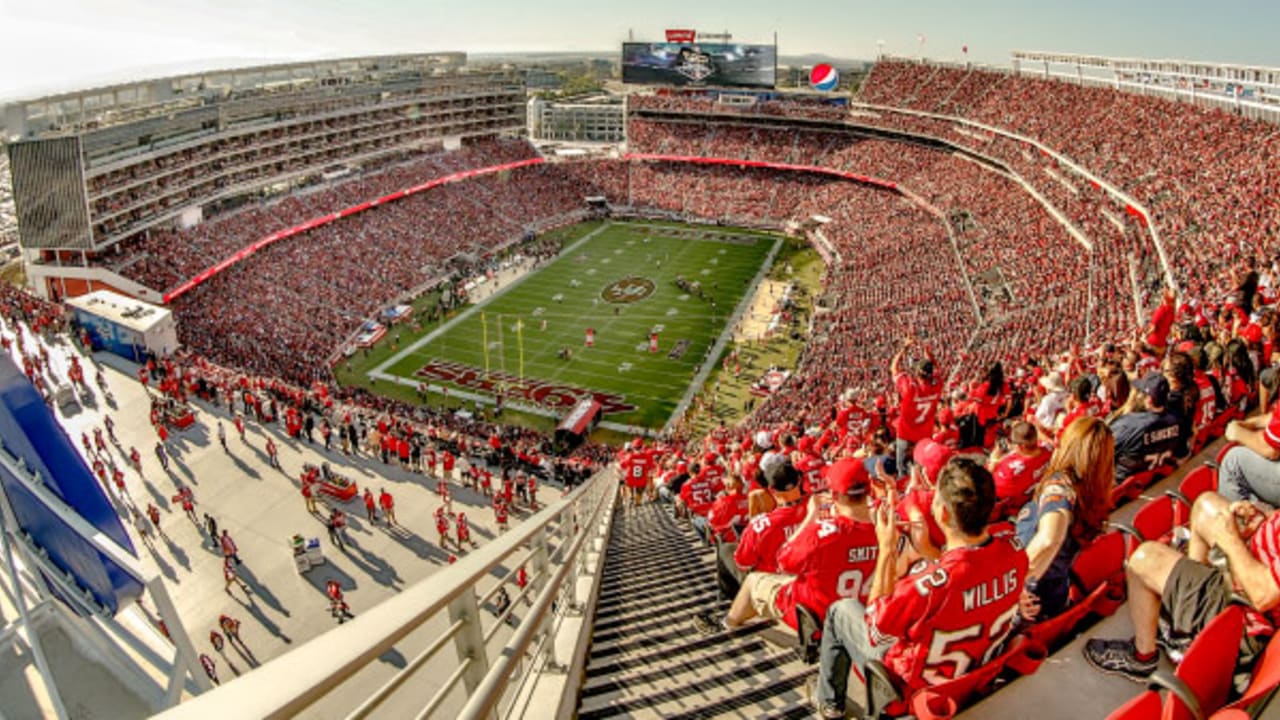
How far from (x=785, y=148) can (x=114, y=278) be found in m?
44.8

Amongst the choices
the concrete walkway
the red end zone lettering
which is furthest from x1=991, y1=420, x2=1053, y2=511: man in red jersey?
the red end zone lettering

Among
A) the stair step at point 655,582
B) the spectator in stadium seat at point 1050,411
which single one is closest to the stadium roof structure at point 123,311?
the stair step at point 655,582

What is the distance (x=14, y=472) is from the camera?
7473 millimetres

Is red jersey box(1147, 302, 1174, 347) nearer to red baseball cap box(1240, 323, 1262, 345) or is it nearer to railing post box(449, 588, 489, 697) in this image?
red baseball cap box(1240, 323, 1262, 345)

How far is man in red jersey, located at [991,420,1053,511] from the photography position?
223 inches

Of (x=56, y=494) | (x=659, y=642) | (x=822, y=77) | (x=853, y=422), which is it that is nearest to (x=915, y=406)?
(x=853, y=422)

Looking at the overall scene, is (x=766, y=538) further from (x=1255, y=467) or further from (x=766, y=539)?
(x=1255, y=467)

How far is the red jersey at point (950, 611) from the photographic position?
139 inches

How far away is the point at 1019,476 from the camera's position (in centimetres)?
567

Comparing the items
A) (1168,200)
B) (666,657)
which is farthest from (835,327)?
(666,657)

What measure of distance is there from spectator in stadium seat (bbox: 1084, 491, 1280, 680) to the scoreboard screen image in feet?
209

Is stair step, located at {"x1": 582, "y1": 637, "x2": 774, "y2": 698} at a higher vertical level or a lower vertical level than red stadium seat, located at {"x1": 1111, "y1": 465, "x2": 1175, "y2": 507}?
lower

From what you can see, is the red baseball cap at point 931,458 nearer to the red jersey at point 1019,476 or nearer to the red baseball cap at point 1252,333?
the red jersey at point 1019,476

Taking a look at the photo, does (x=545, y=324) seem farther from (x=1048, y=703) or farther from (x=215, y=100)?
(x=1048, y=703)
